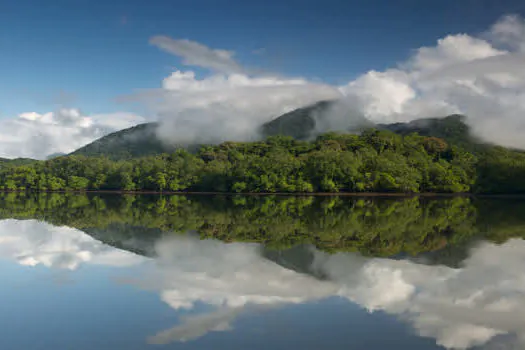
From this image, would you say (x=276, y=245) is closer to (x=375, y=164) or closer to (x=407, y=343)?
(x=407, y=343)

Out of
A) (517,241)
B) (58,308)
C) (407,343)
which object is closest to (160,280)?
(58,308)

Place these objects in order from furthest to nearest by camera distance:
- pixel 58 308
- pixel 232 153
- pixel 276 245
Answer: pixel 232 153 < pixel 276 245 < pixel 58 308

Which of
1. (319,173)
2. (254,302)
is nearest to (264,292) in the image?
(254,302)

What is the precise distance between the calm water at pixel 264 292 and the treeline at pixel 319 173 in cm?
6154

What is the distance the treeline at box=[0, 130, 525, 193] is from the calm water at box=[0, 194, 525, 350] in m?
61.5

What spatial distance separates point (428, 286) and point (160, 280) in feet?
26.5

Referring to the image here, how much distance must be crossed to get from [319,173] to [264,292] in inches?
2879

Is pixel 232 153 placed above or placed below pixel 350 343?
above

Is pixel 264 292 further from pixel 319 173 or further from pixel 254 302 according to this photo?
pixel 319 173

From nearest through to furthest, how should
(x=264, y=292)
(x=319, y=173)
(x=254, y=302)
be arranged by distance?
(x=254, y=302) → (x=264, y=292) → (x=319, y=173)

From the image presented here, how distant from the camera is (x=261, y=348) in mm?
8469

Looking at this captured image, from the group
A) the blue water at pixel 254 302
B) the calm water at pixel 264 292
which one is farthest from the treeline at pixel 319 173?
the blue water at pixel 254 302

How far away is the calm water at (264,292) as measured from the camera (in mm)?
9070

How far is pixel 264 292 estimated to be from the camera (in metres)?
12.3
